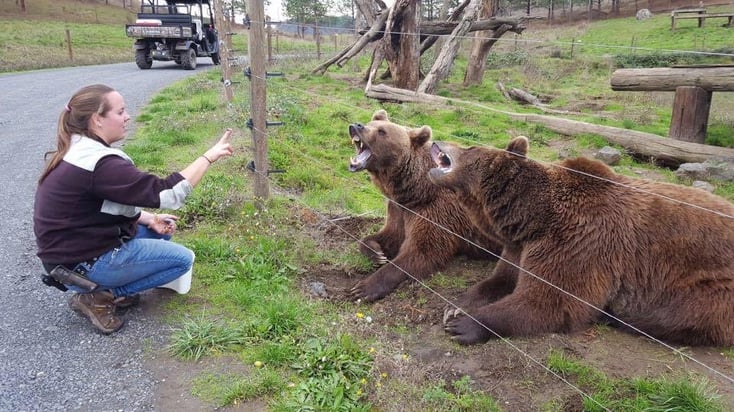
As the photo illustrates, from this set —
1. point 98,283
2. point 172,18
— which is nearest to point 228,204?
point 98,283

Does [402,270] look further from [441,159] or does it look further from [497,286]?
[441,159]

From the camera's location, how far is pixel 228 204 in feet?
17.8

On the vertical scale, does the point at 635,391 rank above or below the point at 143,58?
below

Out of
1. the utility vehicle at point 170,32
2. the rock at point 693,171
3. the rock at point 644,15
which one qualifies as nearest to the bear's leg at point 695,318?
the rock at point 693,171

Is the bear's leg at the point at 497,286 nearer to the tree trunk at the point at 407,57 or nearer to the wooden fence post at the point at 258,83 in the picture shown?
the wooden fence post at the point at 258,83

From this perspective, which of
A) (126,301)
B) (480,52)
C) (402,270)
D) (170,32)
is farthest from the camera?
(170,32)

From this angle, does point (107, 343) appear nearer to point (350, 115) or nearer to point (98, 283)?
point (98, 283)

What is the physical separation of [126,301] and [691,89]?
8588 mm

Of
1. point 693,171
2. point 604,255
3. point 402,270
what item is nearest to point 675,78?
point 693,171

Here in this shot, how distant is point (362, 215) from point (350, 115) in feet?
16.2

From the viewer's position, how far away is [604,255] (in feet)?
11.5

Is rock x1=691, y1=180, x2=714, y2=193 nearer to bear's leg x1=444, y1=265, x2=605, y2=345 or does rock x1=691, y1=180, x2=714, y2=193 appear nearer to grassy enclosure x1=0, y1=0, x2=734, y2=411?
grassy enclosure x1=0, y1=0, x2=734, y2=411

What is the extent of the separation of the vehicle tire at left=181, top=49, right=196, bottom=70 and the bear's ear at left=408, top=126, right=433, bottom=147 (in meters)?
17.2

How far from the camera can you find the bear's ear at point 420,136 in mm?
4930
